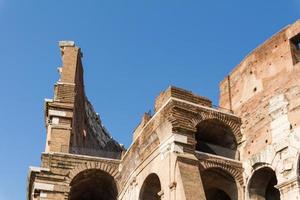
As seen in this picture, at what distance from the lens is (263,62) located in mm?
18359

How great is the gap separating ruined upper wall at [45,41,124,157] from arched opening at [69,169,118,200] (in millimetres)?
1102

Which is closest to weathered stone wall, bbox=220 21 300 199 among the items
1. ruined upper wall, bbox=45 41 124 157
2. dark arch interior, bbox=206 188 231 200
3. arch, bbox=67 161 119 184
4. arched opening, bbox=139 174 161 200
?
dark arch interior, bbox=206 188 231 200

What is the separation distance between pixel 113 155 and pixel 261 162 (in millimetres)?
7942

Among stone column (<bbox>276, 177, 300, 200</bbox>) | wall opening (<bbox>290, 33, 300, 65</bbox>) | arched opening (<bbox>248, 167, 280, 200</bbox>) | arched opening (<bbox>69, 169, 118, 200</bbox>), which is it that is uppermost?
wall opening (<bbox>290, 33, 300, 65</bbox>)

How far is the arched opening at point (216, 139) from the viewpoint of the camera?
18.3 metres

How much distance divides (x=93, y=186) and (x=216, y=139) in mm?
6602

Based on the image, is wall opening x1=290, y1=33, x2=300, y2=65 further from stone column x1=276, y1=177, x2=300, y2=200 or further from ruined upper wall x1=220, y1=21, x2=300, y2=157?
stone column x1=276, y1=177, x2=300, y2=200

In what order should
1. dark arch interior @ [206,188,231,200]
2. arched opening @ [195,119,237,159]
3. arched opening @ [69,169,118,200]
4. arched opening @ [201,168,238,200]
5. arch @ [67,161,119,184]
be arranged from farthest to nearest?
arched opening @ [69,169,118,200] < arch @ [67,161,119,184] < dark arch interior @ [206,188,231,200] < arched opening @ [195,119,237,159] < arched opening @ [201,168,238,200]

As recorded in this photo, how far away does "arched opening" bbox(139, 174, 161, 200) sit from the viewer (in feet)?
61.7

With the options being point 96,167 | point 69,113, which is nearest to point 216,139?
point 96,167

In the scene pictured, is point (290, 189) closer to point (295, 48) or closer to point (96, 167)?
point (295, 48)

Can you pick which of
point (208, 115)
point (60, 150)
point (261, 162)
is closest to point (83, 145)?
point (60, 150)

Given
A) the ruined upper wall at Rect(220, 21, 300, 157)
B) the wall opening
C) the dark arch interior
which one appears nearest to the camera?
the ruined upper wall at Rect(220, 21, 300, 157)

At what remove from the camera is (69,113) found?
23.3 meters
